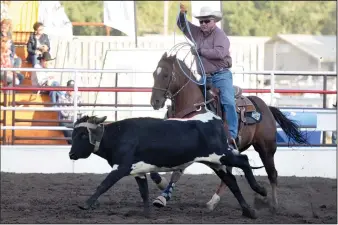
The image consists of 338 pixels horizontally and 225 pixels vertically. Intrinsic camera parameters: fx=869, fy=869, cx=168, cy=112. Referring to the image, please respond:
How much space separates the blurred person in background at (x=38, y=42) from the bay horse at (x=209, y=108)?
4901mm

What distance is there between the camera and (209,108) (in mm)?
8039

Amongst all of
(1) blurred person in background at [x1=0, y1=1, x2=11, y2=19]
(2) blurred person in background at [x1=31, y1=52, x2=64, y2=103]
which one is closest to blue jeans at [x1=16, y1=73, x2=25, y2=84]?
(2) blurred person in background at [x1=31, y1=52, x2=64, y2=103]

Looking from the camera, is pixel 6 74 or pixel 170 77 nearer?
pixel 170 77

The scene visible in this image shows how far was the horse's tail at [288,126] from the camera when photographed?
9086 millimetres

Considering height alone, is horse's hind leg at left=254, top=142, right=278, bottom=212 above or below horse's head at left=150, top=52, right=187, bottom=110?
below

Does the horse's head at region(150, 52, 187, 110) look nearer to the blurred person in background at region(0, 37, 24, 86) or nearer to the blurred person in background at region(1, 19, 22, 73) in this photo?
the blurred person in background at region(0, 37, 24, 86)

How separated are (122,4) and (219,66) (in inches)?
287

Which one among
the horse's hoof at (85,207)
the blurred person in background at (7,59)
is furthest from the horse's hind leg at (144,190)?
the blurred person in background at (7,59)

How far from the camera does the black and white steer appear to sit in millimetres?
7305

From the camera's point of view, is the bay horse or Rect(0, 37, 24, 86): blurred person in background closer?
the bay horse

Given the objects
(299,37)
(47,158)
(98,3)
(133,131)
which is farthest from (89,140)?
(98,3)

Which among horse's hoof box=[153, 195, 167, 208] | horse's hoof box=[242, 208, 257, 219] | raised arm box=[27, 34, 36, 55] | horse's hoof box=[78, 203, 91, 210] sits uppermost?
raised arm box=[27, 34, 36, 55]

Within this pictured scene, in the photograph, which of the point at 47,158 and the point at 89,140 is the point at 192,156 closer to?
the point at 89,140

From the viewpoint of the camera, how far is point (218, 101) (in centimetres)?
814
